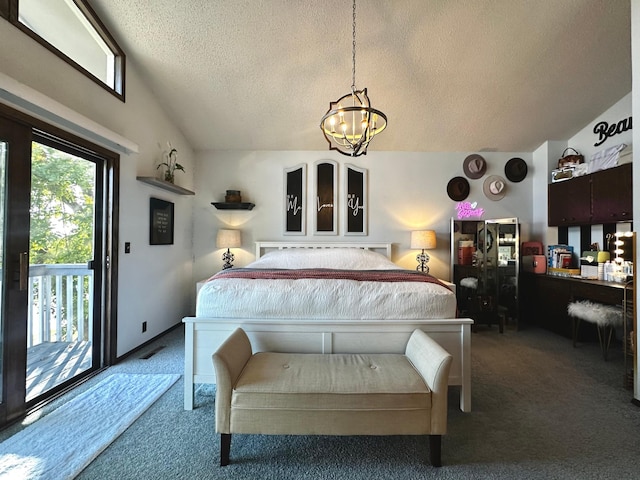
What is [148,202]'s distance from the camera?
3.27m

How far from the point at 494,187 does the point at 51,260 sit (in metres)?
5.23

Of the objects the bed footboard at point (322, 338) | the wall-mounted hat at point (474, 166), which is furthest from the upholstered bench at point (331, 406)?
the wall-mounted hat at point (474, 166)

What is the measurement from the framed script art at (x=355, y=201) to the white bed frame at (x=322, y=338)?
8.04 ft

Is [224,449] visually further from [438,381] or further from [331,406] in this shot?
[438,381]

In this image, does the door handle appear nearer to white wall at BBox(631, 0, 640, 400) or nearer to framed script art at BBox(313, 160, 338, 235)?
framed script art at BBox(313, 160, 338, 235)

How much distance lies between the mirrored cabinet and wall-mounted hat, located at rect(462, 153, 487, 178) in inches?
29.3

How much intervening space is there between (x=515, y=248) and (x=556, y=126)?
5.48 feet

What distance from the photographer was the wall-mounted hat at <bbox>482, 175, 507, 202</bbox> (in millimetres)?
4309

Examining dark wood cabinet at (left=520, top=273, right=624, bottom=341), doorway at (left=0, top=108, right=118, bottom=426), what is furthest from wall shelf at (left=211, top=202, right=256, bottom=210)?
dark wood cabinet at (left=520, top=273, right=624, bottom=341)

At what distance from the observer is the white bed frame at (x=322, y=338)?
6.46 ft

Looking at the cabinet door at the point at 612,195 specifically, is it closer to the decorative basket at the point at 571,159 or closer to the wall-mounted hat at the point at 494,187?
the decorative basket at the point at 571,159

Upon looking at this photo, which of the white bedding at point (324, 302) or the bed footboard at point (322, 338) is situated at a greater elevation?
the white bedding at point (324, 302)

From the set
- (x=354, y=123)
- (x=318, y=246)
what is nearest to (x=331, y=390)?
(x=354, y=123)

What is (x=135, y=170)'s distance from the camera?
3.04 metres
